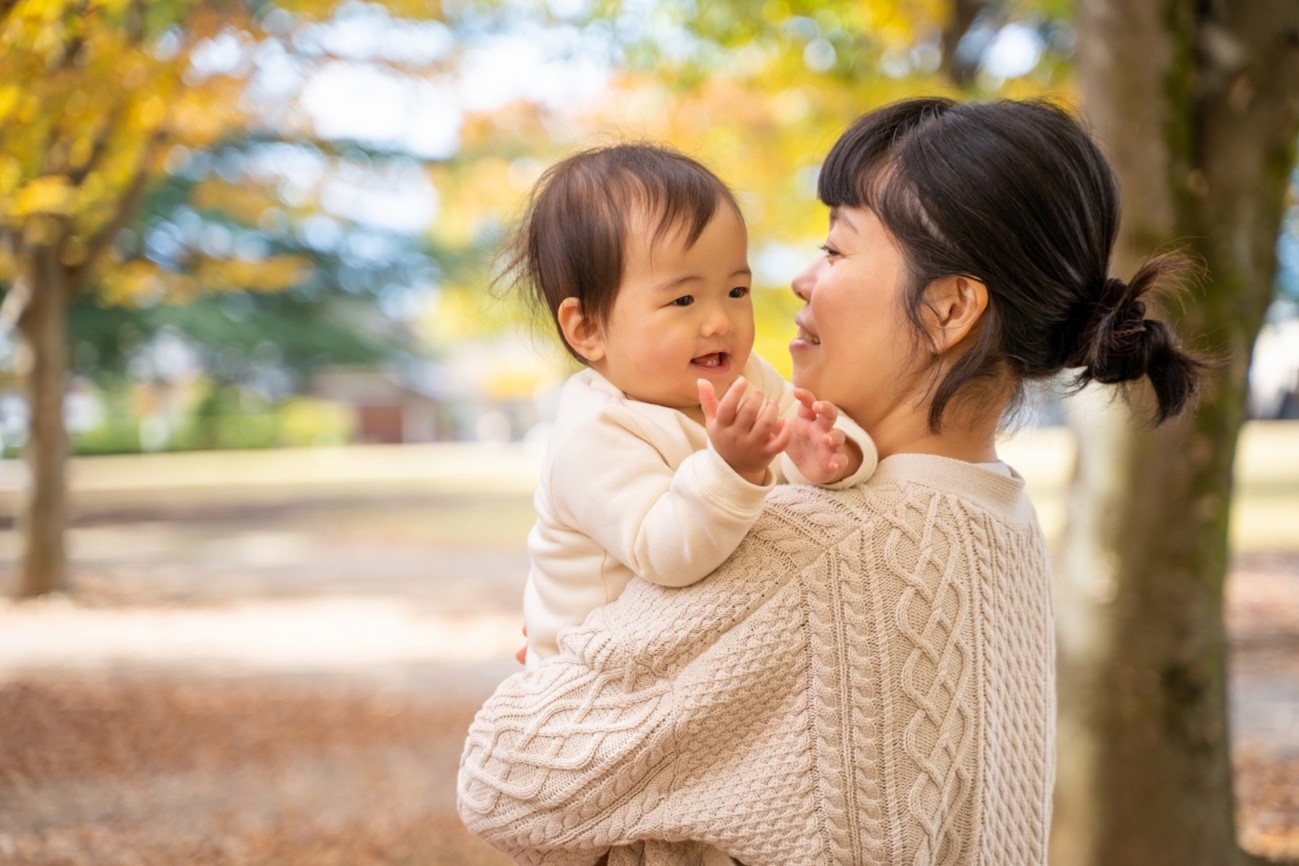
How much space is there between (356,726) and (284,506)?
14.3 m

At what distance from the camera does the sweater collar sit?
5.60 ft

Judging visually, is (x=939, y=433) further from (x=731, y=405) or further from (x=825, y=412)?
(x=731, y=405)

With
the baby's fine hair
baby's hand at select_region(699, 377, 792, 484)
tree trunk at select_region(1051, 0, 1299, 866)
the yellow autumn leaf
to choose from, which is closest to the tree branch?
the yellow autumn leaf

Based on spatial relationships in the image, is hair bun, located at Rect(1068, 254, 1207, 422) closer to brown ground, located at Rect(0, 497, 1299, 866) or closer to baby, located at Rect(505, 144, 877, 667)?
baby, located at Rect(505, 144, 877, 667)

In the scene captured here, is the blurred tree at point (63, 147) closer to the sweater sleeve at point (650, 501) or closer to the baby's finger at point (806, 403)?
the sweater sleeve at point (650, 501)

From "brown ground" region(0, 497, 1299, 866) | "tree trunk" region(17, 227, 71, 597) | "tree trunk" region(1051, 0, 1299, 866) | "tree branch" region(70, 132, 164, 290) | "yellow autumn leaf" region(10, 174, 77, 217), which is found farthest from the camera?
"tree trunk" region(17, 227, 71, 597)

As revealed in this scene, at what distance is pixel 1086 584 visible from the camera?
13.7ft

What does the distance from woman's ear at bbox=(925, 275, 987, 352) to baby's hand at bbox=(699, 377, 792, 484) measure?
27cm

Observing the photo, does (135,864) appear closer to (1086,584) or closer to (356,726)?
(356,726)

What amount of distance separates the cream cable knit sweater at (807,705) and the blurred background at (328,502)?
43cm

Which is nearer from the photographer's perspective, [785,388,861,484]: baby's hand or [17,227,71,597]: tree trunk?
[785,388,861,484]: baby's hand

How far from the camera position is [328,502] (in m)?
21.4

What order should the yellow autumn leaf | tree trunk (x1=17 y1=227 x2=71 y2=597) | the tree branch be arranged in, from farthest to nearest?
tree trunk (x1=17 y1=227 x2=71 y2=597), the tree branch, the yellow autumn leaf

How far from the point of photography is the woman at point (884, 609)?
5.21 feet
